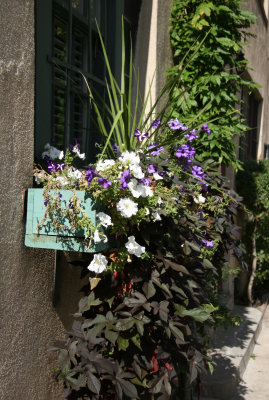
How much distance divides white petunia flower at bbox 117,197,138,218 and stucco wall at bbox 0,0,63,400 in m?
0.48

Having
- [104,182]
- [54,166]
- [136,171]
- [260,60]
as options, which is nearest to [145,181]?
[136,171]

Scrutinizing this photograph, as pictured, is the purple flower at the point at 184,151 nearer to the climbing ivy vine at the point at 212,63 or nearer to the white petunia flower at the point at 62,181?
the white petunia flower at the point at 62,181

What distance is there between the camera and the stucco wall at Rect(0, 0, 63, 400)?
2.01 meters

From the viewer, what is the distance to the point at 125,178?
198cm

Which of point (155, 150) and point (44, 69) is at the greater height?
point (44, 69)

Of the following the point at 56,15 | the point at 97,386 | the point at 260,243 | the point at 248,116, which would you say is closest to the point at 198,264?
the point at 97,386

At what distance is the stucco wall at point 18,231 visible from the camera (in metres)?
2.01

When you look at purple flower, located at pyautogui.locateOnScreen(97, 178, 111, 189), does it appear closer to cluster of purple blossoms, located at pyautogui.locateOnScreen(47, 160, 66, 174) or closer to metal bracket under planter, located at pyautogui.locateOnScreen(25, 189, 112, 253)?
metal bracket under planter, located at pyautogui.locateOnScreen(25, 189, 112, 253)

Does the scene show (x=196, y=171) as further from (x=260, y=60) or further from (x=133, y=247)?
(x=260, y=60)

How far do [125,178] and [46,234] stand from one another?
454mm

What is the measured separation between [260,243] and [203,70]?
3416mm

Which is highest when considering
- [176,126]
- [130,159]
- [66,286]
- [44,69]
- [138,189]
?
[44,69]

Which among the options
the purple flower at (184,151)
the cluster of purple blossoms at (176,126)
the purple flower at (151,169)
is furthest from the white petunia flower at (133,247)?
the cluster of purple blossoms at (176,126)

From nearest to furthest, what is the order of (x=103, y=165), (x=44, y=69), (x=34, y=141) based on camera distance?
(x=103, y=165)
(x=34, y=141)
(x=44, y=69)
